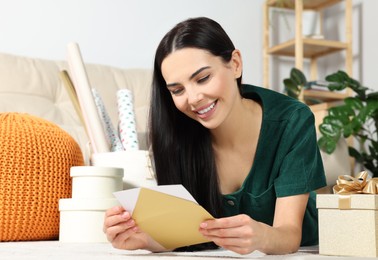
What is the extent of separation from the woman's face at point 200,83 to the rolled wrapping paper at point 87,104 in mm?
456

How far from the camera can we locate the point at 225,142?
4.48ft

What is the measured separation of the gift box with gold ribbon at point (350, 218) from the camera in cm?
102

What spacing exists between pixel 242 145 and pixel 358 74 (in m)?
2.30

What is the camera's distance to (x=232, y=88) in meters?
1.24

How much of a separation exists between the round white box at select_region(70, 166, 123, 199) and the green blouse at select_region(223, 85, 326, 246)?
306 mm

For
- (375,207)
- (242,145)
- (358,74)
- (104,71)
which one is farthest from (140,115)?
(358,74)

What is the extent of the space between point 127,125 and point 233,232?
797 mm

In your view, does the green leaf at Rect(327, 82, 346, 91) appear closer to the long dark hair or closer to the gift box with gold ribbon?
the long dark hair

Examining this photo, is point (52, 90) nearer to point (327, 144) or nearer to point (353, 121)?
point (327, 144)

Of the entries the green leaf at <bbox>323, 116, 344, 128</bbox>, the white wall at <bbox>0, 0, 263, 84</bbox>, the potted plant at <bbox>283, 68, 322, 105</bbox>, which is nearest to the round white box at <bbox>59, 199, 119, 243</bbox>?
the white wall at <bbox>0, 0, 263, 84</bbox>

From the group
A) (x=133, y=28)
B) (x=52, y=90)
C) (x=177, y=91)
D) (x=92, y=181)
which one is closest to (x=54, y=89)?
(x=52, y=90)

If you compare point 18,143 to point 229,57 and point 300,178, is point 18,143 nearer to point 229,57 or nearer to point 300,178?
point 229,57

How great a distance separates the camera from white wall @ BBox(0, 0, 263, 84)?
2666mm

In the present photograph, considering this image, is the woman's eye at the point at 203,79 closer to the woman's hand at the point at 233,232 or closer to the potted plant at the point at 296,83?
the woman's hand at the point at 233,232
